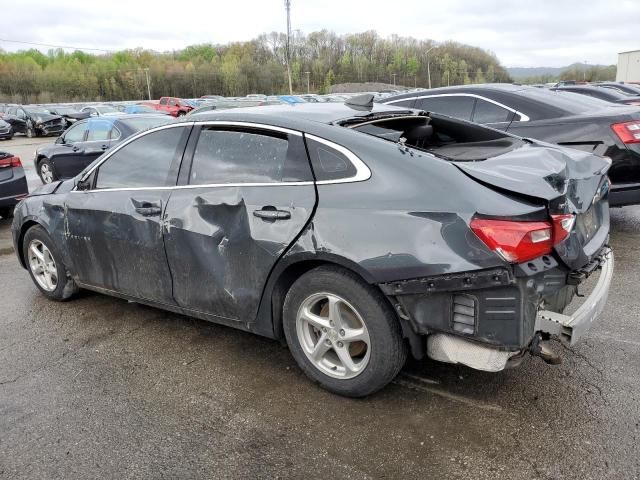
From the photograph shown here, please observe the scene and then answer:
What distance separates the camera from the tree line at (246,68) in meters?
88.8

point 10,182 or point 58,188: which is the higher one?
point 58,188

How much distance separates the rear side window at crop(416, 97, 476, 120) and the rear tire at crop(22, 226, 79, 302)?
4.49m

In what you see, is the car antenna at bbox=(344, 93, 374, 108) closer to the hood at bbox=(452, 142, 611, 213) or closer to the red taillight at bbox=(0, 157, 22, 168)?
the hood at bbox=(452, 142, 611, 213)

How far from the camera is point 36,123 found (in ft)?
94.6

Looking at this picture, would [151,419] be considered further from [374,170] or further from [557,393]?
[557,393]

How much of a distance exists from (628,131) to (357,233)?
426cm

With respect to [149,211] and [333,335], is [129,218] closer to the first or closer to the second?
[149,211]

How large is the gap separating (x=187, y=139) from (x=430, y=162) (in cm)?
173

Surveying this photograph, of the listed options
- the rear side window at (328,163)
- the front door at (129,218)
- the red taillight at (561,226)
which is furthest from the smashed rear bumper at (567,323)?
the front door at (129,218)

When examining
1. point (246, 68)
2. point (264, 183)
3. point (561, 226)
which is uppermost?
point (246, 68)

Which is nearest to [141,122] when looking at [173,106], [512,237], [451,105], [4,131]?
[451,105]

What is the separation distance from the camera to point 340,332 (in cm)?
304

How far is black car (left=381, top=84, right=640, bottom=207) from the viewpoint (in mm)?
5711

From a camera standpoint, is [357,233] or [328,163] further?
[328,163]
